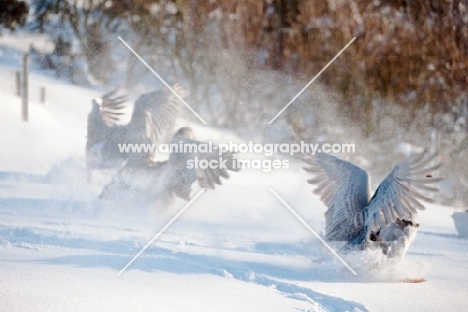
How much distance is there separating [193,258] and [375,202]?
3.18 feet

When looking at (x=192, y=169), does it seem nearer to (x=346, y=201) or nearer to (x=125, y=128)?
(x=125, y=128)

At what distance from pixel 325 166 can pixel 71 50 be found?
5.90 metres

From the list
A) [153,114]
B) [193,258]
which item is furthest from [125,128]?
[193,258]

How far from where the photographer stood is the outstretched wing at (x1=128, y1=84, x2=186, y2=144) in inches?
195

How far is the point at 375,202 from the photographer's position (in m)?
3.34

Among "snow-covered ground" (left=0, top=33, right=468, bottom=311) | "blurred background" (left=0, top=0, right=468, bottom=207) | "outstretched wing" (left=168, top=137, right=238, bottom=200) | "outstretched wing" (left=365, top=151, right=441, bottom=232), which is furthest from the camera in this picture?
"blurred background" (left=0, top=0, right=468, bottom=207)

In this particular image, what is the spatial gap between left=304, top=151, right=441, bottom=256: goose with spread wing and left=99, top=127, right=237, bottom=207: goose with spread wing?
86 cm

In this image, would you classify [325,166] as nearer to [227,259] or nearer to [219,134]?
[227,259]

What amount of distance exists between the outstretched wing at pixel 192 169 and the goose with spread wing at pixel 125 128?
0.41 metres

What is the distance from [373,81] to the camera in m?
8.38

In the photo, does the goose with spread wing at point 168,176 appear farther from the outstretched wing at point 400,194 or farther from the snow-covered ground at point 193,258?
the outstretched wing at point 400,194

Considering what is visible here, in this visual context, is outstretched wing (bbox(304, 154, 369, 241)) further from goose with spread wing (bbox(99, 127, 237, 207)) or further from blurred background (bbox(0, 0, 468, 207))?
blurred background (bbox(0, 0, 468, 207))

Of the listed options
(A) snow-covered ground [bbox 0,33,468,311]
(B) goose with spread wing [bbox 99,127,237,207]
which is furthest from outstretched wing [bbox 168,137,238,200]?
(A) snow-covered ground [bbox 0,33,468,311]

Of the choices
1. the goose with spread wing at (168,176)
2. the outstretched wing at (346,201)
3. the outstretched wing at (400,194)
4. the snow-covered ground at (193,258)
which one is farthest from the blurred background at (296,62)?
the outstretched wing at (400,194)
